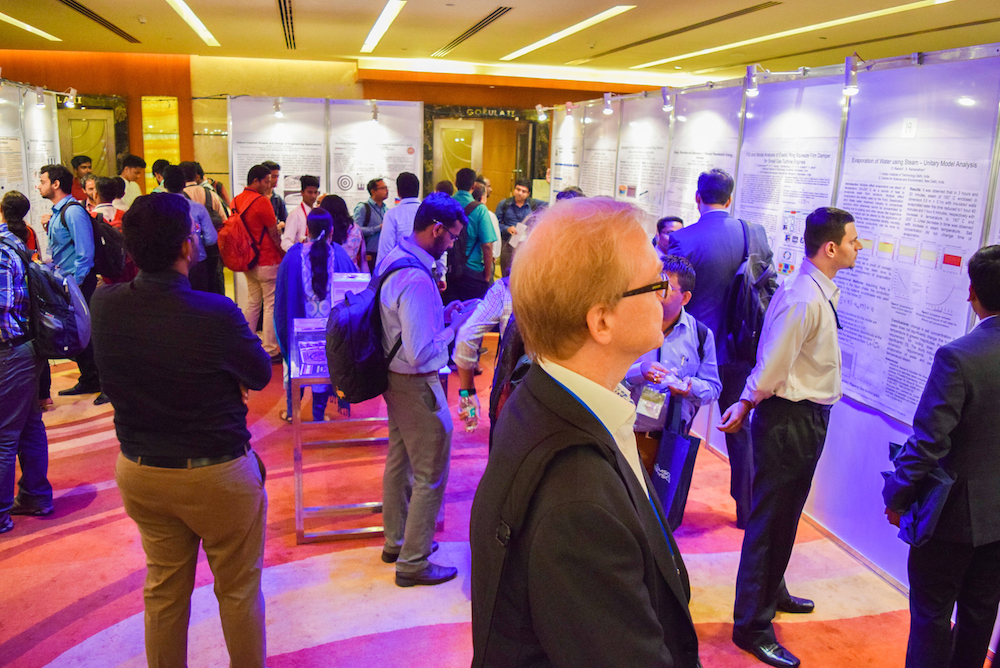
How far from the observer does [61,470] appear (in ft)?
14.1

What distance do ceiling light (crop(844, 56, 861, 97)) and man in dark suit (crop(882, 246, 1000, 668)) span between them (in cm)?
170

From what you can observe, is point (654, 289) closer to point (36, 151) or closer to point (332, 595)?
point (332, 595)

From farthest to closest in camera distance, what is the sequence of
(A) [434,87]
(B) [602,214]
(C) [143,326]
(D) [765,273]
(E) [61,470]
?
(A) [434,87] < (E) [61,470] < (D) [765,273] < (C) [143,326] < (B) [602,214]

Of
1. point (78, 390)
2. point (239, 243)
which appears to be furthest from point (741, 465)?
point (78, 390)

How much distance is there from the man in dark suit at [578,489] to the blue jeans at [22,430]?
334cm

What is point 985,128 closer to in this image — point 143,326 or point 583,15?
point 143,326

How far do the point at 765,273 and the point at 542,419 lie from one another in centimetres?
317

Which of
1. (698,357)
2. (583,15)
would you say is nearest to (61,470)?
(698,357)

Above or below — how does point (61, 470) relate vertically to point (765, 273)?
below

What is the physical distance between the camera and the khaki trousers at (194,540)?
2.03 metres

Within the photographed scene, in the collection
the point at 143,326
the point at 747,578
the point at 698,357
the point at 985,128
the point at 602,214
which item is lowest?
the point at 747,578

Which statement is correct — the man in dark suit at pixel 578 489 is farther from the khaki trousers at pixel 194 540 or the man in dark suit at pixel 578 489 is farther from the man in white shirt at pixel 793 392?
the man in white shirt at pixel 793 392

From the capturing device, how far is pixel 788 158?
4105mm

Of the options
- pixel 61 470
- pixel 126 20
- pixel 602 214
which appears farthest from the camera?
pixel 126 20
